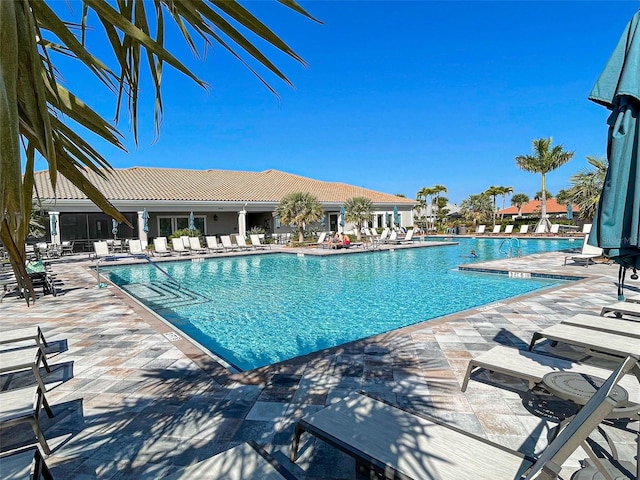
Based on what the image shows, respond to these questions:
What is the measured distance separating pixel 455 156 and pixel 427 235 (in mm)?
9801

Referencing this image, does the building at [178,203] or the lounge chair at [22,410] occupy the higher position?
the building at [178,203]

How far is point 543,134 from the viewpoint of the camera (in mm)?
33656

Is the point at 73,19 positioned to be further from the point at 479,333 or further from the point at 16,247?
the point at 479,333

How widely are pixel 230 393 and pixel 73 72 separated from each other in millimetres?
3049

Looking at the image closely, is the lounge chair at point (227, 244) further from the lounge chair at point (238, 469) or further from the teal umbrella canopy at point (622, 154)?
the teal umbrella canopy at point (622, 154)

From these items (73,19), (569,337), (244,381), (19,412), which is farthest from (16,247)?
(569,337)

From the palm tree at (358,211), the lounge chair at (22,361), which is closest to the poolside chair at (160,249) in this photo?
the palm tree at (358,211)

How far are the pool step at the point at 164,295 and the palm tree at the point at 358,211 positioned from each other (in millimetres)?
18533

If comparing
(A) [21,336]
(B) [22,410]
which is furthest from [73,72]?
(A) [21,336]

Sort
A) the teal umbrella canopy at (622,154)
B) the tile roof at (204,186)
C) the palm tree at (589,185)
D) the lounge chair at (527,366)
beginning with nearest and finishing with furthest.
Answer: the teal umbrella canopy at (622,154) → the lounge chair at (527,366) → the palm tree at (589,185) → the tile roof at (204,186)

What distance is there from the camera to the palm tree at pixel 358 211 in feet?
95.6

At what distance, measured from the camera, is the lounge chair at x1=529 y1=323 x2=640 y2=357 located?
3717 mm

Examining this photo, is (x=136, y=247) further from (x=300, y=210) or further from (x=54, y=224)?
(x=300, y=210)

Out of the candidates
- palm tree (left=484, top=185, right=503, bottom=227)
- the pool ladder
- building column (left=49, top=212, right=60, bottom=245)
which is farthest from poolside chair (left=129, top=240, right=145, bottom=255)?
palm tree (left=484, top=185, right=503, bottom=227)
